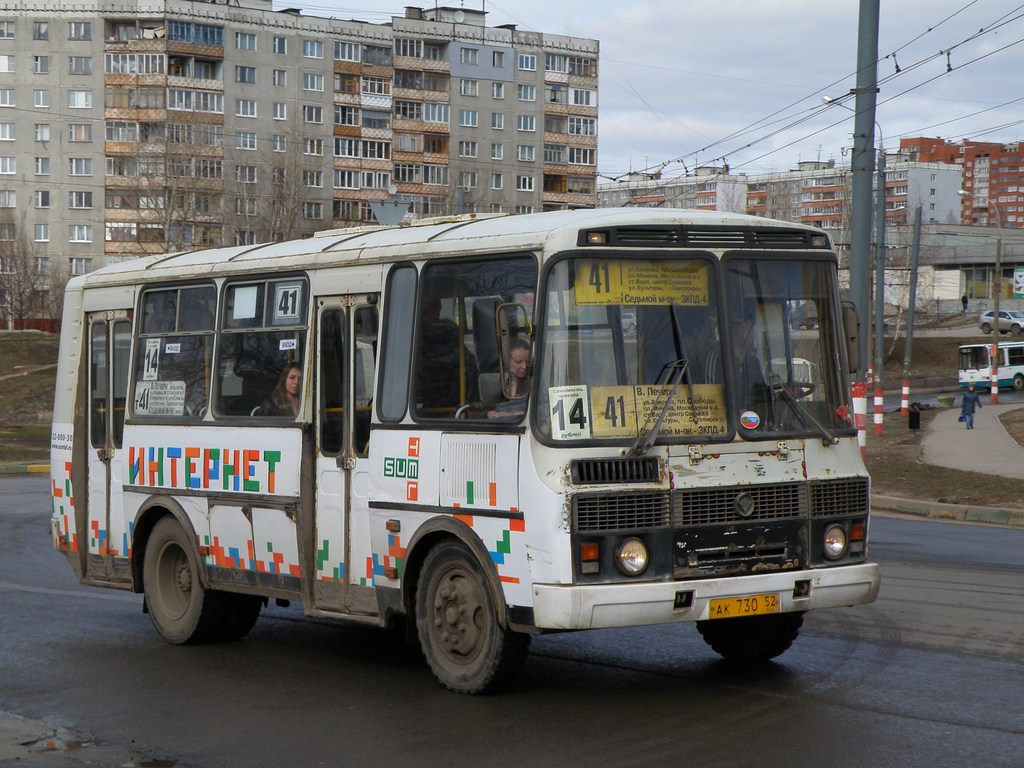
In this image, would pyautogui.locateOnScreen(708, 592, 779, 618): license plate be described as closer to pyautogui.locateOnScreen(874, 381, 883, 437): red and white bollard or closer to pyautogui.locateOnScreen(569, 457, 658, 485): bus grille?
pyautogui.locateOnScreen(569, 457, 658, 485): bus grille

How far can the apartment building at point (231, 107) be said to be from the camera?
97750mm

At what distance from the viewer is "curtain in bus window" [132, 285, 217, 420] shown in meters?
10.5

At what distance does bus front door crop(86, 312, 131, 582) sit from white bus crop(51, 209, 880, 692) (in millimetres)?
1519

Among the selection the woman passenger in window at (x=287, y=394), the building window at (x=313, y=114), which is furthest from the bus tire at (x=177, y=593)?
the building window at (x=313, y=114)

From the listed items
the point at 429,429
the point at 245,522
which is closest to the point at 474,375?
the point at 429,429

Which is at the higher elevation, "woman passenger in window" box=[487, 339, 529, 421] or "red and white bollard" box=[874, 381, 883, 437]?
"woman passenger in window" box=[487, 339, 529, 421]

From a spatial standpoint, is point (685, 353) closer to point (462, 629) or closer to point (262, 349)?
point (462, 629)

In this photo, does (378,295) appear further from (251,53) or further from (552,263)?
(251,53)

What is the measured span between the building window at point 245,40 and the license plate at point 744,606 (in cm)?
9854

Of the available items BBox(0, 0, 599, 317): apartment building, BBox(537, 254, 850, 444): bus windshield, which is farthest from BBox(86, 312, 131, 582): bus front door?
BBox(0, 0, 599, 317): apartment building

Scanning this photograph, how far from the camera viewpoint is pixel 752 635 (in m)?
8.92

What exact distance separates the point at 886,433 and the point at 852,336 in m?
30.4

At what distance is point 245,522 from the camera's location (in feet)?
32.5

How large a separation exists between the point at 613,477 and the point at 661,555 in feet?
1.57
